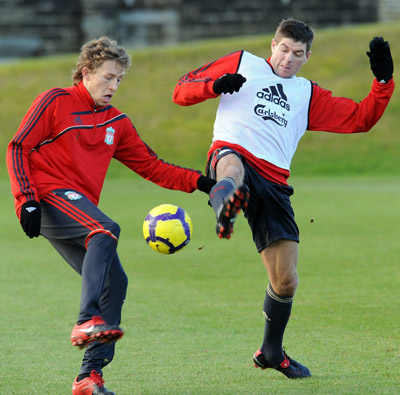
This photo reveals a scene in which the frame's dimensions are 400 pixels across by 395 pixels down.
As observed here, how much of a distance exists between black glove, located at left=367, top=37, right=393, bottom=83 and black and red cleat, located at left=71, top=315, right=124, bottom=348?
2978 mm

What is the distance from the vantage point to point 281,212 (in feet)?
19.9

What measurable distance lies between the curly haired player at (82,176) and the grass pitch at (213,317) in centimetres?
73

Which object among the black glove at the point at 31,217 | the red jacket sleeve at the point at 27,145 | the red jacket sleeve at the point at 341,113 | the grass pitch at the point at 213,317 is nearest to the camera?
the black glove at the point at 31,217

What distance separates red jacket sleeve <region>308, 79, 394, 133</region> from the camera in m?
6.47

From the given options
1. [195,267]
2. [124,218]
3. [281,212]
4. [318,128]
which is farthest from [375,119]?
[124,218]

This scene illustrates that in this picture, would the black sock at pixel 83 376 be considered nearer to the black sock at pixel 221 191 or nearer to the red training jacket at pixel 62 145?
the red training jacket at pixel 62 145

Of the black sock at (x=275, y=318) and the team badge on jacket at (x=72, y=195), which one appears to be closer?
the team badge on jacket at (x=72, y=195)

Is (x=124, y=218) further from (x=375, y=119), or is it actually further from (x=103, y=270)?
(x=103, y=270)

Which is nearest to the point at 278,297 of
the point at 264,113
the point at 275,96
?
the point at 264,113

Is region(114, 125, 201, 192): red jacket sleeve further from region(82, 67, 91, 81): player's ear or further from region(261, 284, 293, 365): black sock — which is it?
region(261, 284, 293, 365): black sock

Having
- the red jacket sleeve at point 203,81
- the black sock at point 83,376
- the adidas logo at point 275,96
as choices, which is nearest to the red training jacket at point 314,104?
the red jacket sleeve at point 203,81

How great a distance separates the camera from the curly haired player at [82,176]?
5109 mm

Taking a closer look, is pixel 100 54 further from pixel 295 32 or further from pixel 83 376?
pixel 83 376

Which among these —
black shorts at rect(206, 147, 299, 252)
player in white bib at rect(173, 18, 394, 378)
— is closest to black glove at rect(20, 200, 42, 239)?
player in white bib at rect(173, 18, 394, 378)
